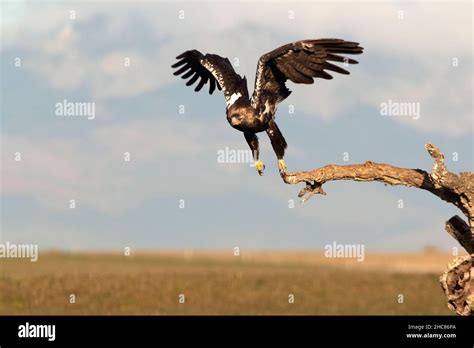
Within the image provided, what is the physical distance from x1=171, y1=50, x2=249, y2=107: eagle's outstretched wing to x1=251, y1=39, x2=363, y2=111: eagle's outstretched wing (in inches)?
17.0

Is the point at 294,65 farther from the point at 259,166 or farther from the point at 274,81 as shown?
the point at 259,166

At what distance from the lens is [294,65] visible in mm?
16016

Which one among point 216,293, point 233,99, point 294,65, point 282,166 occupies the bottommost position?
point 216,293

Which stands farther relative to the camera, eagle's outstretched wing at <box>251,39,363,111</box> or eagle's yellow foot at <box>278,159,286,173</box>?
eagle's yellow foot at <box>278,159,286,173</box>

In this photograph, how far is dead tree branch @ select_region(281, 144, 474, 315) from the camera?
15.8 m

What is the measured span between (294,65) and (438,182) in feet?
11.2

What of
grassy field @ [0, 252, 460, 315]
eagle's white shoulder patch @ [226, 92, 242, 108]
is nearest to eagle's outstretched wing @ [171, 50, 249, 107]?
eagle's white shoulder patch @ [226, 92, 242, 108]

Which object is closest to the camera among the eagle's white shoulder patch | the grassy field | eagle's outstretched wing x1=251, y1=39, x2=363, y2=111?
eagle's outstretched wing x1=251, y1=39, x2=363, y2=111

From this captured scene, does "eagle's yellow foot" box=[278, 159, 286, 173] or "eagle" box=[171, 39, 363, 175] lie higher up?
"eagle" box=[171, 39, 363, 175]

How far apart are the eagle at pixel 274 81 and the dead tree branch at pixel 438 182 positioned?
0.72 metres

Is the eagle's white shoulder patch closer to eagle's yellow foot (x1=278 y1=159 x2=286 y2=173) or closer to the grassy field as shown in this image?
eagle's yellow foot (x1=278 y1=159 x2=286 y2=173)

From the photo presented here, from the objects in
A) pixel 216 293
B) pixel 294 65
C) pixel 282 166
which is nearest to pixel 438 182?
pixel 282 166

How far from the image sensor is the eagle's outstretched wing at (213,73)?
16.7m
